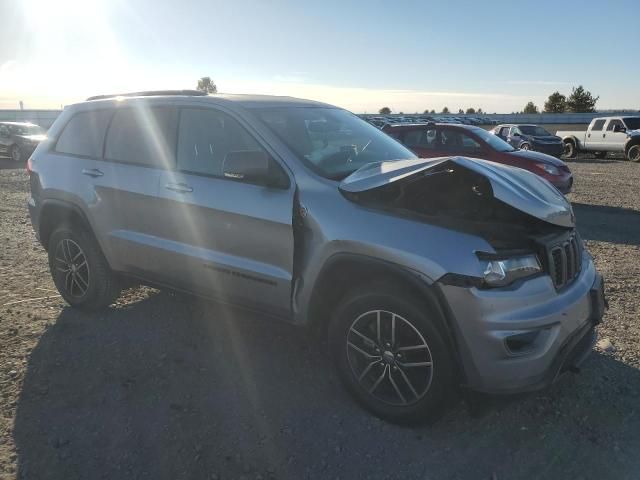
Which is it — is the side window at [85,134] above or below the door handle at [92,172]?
above

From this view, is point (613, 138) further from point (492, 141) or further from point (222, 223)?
point (222, 223)

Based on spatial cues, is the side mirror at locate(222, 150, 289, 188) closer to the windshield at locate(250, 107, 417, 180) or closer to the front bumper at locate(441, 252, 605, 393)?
the windshield at locate(250, 107, 417, 180)

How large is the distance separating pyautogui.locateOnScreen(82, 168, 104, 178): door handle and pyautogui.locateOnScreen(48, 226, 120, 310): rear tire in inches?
20.2

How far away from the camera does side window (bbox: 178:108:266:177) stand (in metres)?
3.77

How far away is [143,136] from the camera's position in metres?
4.29

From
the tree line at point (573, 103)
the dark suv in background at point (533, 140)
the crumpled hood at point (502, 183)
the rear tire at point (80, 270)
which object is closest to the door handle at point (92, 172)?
the rear tire at point (80, 270)

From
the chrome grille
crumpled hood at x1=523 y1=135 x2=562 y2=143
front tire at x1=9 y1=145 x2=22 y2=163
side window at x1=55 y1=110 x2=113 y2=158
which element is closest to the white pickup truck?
crumpled hood at x1=523 y1=135 x2=562 y2=143

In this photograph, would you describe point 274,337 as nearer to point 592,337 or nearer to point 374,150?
point 374,150

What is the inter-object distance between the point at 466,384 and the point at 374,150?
77.4 inches

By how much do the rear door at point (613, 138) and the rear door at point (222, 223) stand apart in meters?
22.0

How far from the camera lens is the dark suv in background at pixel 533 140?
72.9ft

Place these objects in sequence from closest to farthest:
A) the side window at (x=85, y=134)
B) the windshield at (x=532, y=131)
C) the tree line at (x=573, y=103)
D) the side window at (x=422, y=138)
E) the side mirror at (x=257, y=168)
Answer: the side mirror at (x=257, y=168), the side window at (x=85, y=134), the side window at (x=422, y=138), the windshield at (x=532, y=131), the tree line at (x=573, y=103)

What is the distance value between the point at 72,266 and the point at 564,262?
4.02 meters

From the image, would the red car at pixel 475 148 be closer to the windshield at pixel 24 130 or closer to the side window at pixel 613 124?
the side window at pixel 613 124
